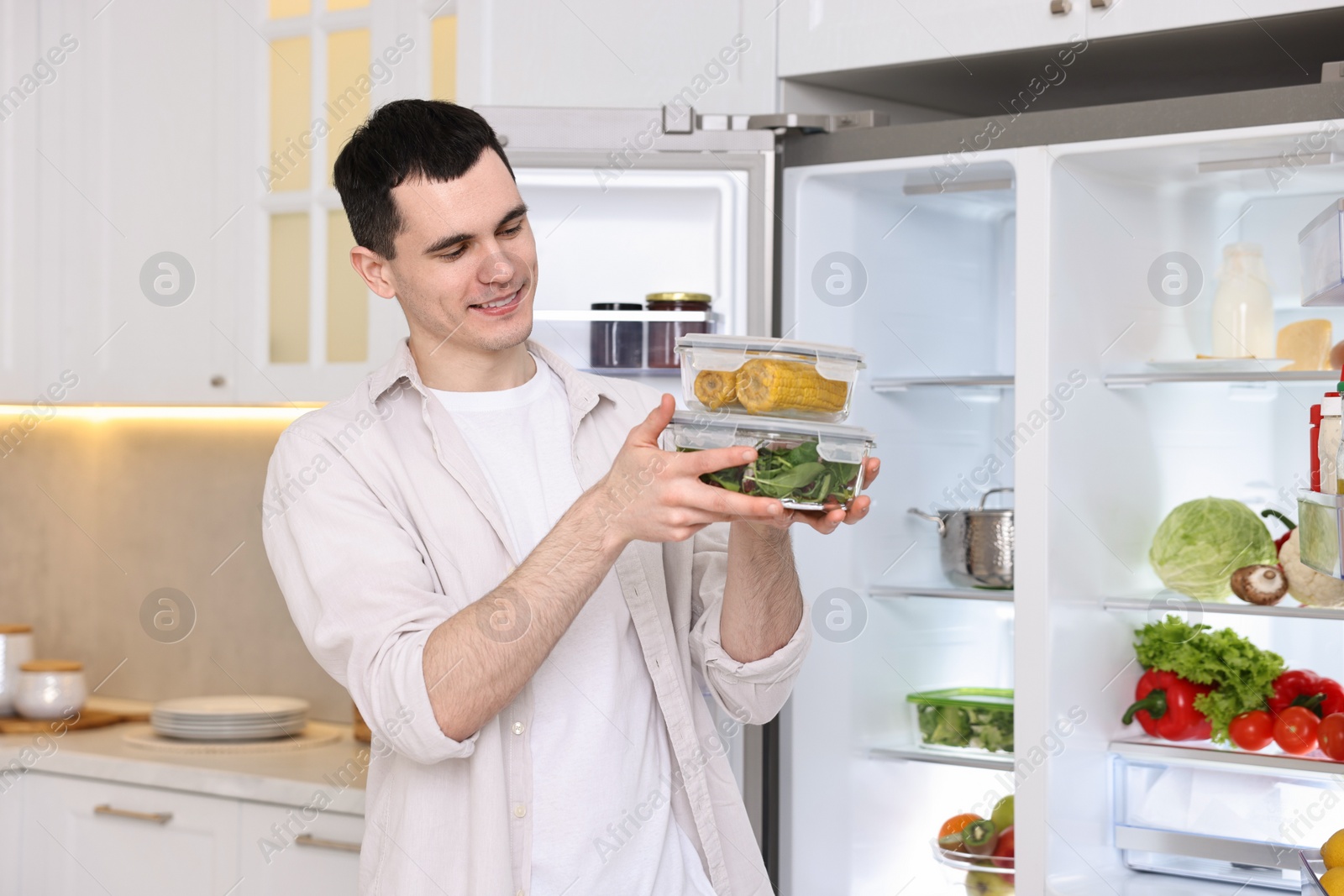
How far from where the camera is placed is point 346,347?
247cm

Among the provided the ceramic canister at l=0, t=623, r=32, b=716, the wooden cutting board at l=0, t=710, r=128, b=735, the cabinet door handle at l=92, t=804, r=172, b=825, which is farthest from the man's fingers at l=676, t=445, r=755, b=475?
the ceramic canister at l=0, t=623, r=32, b=716

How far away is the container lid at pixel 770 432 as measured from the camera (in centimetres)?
117

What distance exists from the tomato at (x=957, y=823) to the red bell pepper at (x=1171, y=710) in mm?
285

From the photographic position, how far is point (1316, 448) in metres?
1.23

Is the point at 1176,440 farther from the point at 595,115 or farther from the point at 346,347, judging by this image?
the point at 346,347

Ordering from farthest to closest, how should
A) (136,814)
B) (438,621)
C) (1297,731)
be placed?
(136,814) < (1297,731) < (438,621)

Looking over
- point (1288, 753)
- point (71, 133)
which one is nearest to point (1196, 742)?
point (1288, 753)

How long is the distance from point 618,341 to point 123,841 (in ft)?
4.45

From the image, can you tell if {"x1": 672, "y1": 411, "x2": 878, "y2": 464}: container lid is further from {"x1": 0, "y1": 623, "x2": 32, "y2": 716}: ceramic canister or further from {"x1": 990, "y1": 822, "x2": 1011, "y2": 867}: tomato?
{"x1": 0, "y1": 623, "x2": 32, "y2": 716}: ceramic canister

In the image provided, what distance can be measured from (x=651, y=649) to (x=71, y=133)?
1888mm

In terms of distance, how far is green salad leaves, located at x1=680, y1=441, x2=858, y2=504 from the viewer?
116 centimetres

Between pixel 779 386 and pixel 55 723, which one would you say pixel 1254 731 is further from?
pixel 55 723

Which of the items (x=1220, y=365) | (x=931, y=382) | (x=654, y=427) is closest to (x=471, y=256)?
(x=654, y=427)

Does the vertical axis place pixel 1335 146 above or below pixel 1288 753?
above
